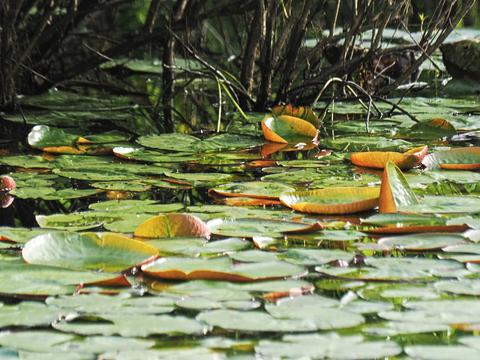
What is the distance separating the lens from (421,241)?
7.02 ft

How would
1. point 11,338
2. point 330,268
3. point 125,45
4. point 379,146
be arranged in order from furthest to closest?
point 125,45 < point 379,146 < point 330,268 < point 11,338

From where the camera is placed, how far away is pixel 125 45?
15.8 feet

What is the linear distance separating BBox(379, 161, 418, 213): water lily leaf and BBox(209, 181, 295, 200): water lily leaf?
0.30 meters

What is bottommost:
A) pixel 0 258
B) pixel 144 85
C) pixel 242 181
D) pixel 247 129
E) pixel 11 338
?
pixel 11 338

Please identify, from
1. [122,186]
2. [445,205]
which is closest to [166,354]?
[445,205]

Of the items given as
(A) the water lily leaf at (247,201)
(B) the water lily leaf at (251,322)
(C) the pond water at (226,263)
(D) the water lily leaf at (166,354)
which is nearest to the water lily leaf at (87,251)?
(C) the pond water at (226,263)

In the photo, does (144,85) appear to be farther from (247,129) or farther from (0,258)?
(0,258)

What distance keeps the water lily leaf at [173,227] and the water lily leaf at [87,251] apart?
6.0 inches

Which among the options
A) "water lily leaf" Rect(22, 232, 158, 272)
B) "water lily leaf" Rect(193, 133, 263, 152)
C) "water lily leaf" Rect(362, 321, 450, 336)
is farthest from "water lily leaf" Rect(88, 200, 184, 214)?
"water lily leaf" Rect(362, 321, 450, 336)

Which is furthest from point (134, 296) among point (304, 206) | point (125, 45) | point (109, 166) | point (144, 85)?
point (144, 85)

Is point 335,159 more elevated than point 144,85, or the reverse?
point 144,85

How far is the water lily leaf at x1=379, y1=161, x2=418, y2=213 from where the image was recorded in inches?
95.7

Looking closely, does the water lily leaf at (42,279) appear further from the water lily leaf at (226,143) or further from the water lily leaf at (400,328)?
the water lily leaf at (226,143)

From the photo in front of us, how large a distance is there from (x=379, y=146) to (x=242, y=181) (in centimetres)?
77
